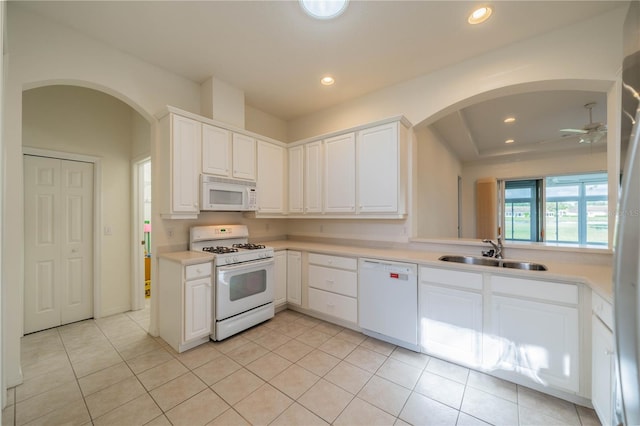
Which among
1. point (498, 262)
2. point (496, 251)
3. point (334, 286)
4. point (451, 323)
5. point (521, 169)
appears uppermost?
point (521, 169)

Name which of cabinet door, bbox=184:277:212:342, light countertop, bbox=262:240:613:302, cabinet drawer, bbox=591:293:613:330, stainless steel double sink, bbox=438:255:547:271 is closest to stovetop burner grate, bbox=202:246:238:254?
cabinet door, bbox=184:277:212:342

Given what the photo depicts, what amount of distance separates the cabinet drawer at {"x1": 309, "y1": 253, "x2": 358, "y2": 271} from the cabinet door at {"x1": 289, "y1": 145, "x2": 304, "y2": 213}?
839 mm

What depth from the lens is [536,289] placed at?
2012 millimetres

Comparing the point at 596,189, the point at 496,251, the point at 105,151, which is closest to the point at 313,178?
the point at 496,251

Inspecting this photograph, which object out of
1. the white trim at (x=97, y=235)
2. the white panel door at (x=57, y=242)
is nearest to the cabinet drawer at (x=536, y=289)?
the white trim at (x=97, y=235)

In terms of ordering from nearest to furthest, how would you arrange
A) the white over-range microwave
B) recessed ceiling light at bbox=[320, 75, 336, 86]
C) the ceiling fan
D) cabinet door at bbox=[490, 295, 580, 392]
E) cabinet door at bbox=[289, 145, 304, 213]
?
cabinet door at bbox=[490, 295, 580, 392] → the white over-range microwave → recessed ceiling light at bbox=[320, 75, 336, 86] → the ceiling fan → cabinet door at bbox=[289, 145, 304, 213]

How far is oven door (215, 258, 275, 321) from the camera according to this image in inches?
→ 109

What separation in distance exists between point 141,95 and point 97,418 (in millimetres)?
2884

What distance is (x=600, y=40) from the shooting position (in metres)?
2.20

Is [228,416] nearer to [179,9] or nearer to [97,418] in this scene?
[97,418]

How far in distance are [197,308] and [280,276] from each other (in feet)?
3.79

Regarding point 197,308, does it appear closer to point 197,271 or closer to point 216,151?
point 197,271

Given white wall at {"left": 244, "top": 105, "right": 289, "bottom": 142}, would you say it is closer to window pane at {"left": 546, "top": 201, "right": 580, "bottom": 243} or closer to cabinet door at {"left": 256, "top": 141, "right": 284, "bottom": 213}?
cabinet door at {"left": 256, "top": 141, "right": 284, "bottom": 213}

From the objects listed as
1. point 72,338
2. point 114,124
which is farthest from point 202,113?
point 72,338
